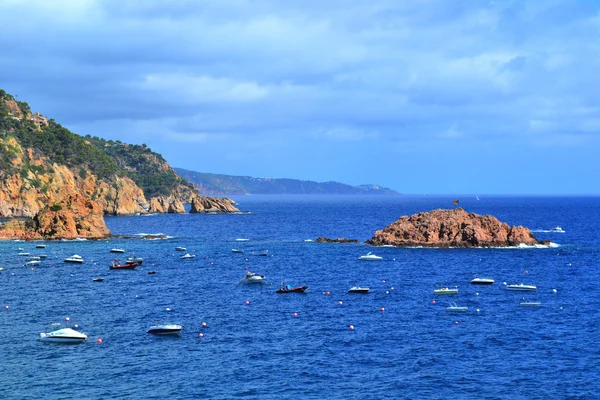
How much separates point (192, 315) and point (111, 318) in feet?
27.5

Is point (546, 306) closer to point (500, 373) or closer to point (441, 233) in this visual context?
point (500, 373)

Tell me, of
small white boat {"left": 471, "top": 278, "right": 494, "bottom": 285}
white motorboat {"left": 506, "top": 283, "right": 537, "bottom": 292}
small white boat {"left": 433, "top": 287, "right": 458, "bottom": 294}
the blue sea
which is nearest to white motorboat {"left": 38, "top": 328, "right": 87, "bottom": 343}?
the blue sea

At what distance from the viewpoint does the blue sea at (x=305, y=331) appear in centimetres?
5134

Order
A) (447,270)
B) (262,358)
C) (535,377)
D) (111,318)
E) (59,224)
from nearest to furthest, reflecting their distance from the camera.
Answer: (535,377) → (262,358) → (111,318) → (447,270) → (59,224)

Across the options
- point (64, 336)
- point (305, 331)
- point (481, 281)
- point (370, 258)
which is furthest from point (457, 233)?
point (64, 336)

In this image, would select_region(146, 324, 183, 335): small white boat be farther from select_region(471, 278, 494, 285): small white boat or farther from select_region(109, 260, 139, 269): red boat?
select_region(471, 278, 494, 285): small white boat

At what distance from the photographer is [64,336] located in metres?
61.3

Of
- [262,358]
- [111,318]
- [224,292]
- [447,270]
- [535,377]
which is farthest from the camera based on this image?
[447,270]

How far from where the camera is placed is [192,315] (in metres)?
74.9

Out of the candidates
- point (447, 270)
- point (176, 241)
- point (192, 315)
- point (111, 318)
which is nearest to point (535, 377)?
point (192, 315)

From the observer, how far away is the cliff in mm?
138375

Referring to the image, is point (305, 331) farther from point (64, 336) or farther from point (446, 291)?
point (446, 291)

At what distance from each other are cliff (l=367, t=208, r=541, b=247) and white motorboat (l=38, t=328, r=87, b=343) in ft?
290

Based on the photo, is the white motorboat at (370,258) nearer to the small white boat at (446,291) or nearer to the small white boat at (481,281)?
the small white boat at (481,281)
